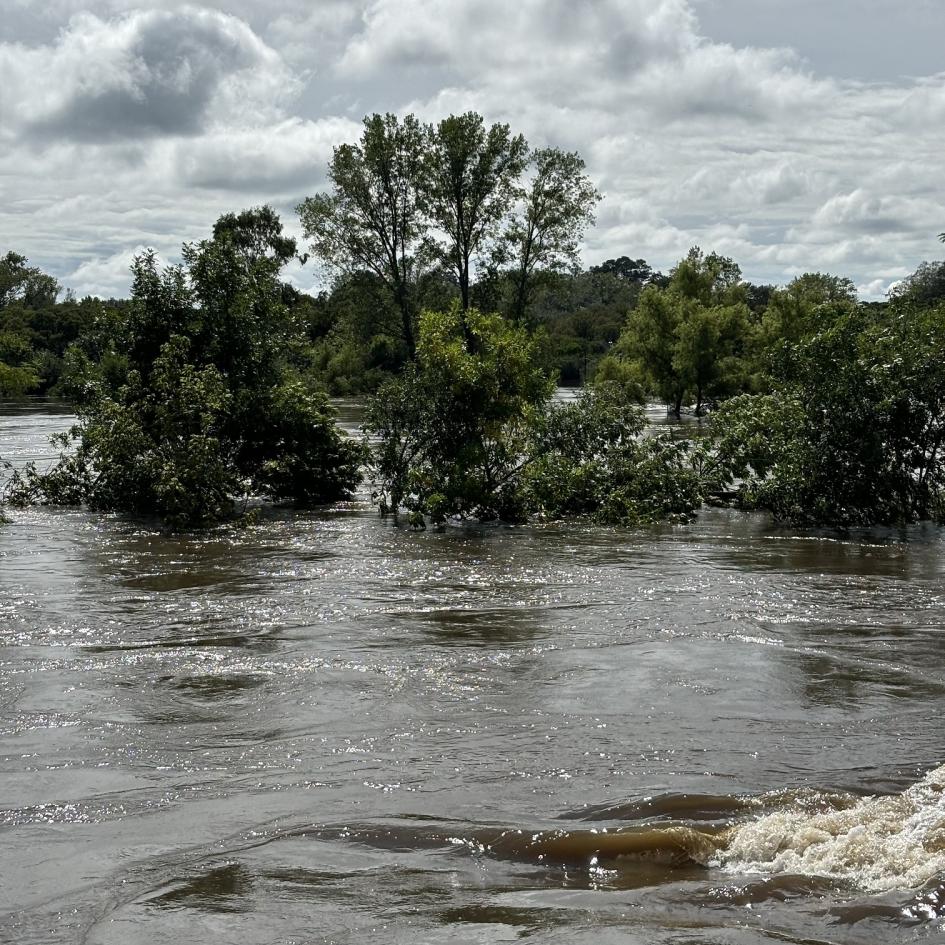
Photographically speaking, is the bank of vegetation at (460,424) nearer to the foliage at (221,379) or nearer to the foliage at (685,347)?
the foliage at (221,379)

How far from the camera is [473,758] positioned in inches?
283

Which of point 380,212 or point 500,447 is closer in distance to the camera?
point 500,447

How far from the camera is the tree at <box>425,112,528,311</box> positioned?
48312 millimetres

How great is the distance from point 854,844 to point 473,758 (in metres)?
2.54

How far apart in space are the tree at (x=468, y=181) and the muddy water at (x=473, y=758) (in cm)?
3776

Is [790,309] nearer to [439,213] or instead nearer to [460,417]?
[439,213]

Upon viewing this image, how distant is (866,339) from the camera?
17.8 meters

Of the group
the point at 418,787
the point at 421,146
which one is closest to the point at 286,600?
the point at 418,787

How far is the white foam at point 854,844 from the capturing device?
5.30 meters

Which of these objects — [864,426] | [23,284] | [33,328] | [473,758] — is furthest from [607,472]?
[23,284]

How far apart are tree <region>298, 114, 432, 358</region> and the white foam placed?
143 feet

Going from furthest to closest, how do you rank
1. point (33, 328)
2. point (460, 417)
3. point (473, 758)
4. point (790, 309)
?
1. point (33, 328)
2. point (790, 309)
3. point (460, 417)
4. point (473, 758)

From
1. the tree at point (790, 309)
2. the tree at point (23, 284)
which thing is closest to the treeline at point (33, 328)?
the tree at point (23, 284)

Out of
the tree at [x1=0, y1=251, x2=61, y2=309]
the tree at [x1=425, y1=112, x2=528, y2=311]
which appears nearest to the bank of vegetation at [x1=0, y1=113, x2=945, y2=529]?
the tree at [x1=425, y1=112, x2=528, y2=311]
